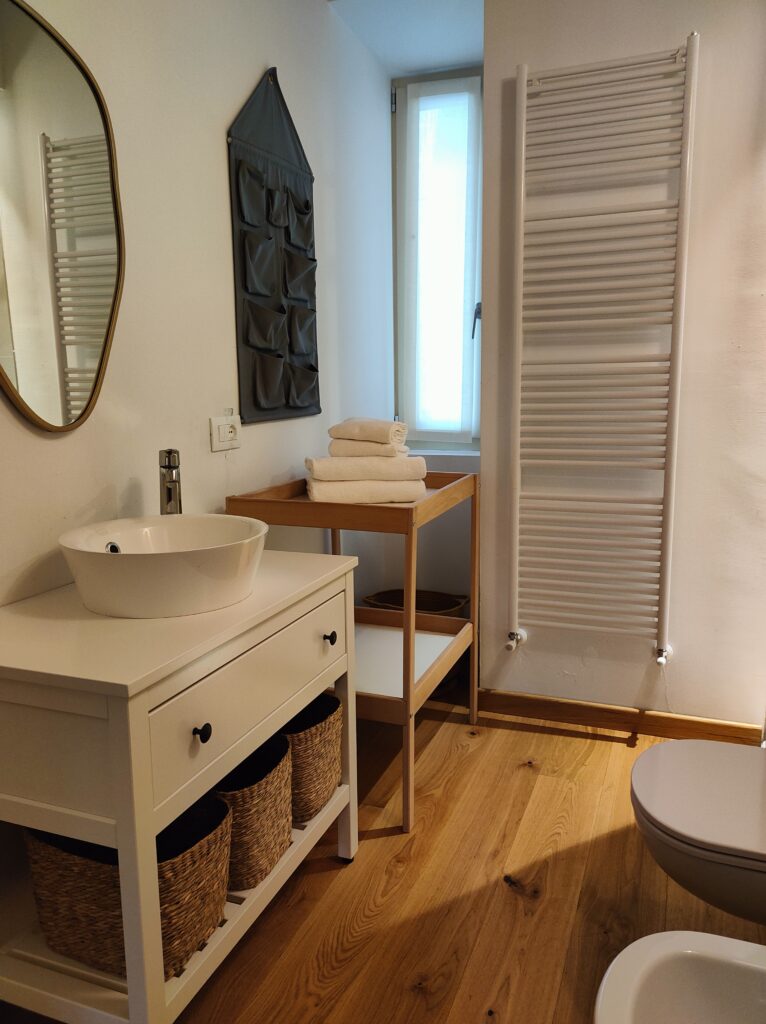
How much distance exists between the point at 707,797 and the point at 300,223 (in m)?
1.88

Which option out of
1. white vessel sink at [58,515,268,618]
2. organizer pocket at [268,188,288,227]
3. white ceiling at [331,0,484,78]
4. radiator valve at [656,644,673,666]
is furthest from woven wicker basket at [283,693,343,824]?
white ceiling at [331,0,484,78]

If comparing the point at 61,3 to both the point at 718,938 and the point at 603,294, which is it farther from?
the point at 718,938

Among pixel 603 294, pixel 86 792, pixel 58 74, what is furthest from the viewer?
pixel 603 294

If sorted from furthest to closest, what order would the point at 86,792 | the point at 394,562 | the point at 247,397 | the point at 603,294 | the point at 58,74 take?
1. the point at 394,562
2. the point at 603,294
3. the point at 247,397
4. the point at 58,74
5. the point at 86,792

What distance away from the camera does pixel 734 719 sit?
2334 mm

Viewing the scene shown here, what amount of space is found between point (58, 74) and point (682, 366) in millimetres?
1720

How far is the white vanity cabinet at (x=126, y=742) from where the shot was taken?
42.2 inches

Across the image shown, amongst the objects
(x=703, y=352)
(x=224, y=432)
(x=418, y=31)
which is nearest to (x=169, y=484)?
(x=224, y=432)

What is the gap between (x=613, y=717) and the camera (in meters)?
2.46

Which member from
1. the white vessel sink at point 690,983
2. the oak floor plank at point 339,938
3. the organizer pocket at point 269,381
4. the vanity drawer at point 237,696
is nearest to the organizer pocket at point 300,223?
the organizer pocket at point 269,381

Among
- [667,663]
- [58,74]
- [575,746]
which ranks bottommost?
[575,746]

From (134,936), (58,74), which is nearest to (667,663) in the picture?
(134,936)

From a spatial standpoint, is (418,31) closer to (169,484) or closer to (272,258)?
(272,258)

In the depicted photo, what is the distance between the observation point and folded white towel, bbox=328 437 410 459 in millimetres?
2061
